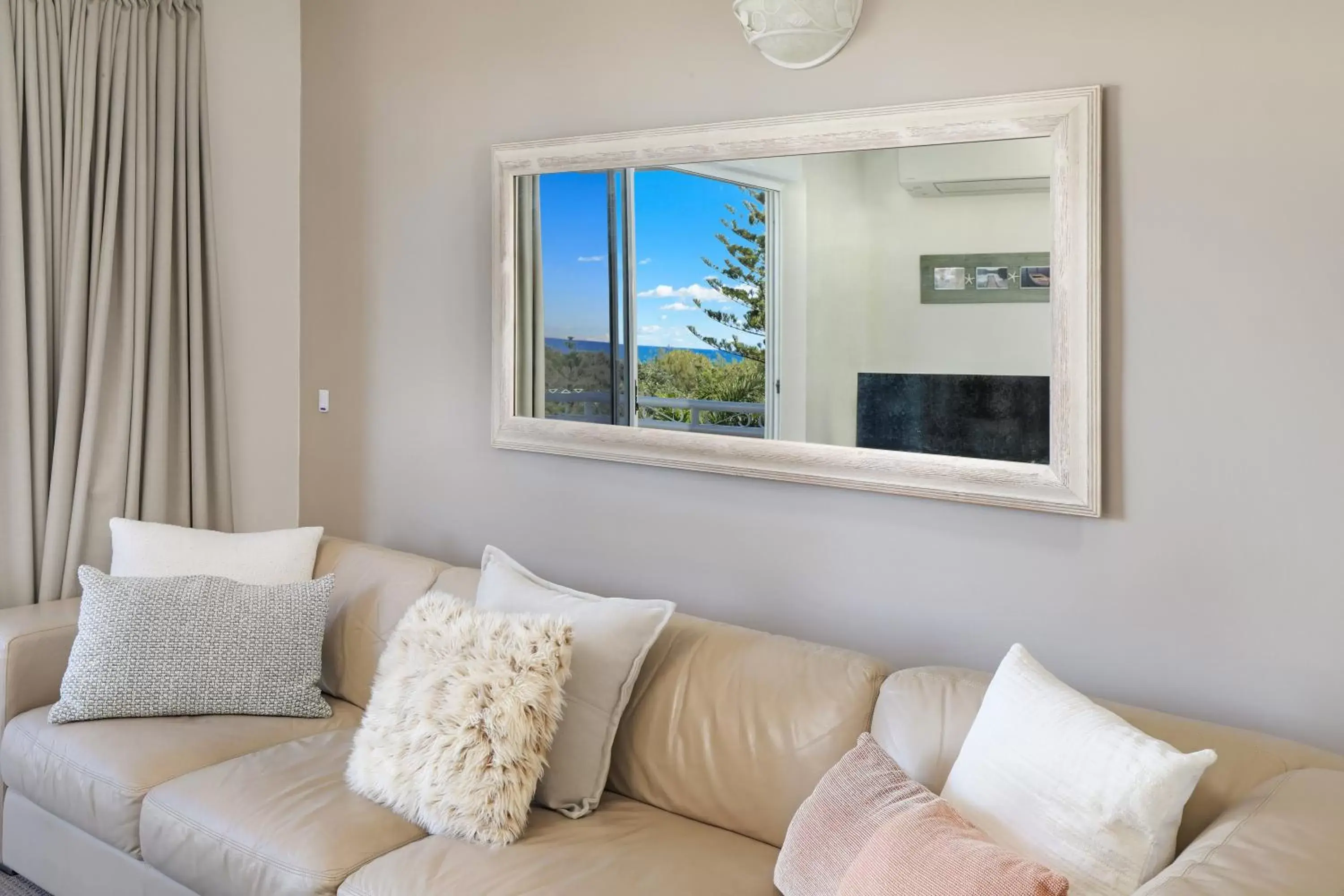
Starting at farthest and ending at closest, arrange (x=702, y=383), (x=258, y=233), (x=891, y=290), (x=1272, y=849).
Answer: (x=258, y=233) < (x=702, y=383) < (x=891, y=290) < (x=1272, y=849)

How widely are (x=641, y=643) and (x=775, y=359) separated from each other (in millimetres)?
811

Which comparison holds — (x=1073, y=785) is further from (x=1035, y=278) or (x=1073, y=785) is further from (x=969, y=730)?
(x=1035, y=278)

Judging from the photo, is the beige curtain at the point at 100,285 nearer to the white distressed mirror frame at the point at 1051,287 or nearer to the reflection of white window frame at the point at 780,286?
the white distressed mirror frame at the point at 1051,287

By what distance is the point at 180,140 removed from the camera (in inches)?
132

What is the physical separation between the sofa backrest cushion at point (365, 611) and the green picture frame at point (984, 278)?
134 cm

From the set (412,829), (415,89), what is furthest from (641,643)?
(415,89)

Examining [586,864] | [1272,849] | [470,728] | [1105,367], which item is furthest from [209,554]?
[1272,849]

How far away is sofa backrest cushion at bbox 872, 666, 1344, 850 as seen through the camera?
1.63 meters

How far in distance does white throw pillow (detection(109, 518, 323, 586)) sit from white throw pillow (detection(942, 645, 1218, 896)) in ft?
6.23

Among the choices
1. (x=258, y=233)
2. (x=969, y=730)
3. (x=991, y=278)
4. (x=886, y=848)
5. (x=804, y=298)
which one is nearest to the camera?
(x=886, y=848)

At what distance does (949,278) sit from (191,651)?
1993 millimetres

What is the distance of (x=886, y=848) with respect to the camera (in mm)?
1508

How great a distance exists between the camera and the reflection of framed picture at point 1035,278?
85.7 inches

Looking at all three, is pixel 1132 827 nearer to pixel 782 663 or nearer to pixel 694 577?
pixel 782 663
